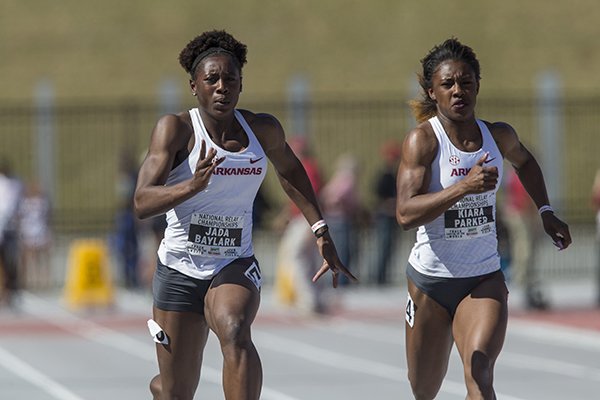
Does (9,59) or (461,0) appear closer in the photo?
(9,59)

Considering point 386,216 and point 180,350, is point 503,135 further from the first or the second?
point 386,216

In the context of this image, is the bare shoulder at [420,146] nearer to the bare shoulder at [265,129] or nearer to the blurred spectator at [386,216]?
the bare shoulder at [265,129]

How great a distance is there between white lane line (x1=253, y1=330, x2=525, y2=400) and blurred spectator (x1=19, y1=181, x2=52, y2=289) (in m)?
8.28

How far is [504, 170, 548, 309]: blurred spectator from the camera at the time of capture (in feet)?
60.1

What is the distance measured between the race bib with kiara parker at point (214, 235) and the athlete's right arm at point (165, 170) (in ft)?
1.06

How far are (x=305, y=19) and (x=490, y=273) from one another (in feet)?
146

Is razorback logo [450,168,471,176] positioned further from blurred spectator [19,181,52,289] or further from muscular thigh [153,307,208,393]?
blurred spectator [19,181,52,289]

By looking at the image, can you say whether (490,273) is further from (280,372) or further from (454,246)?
(280,372)

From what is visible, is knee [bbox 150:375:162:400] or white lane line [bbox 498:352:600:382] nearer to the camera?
knee [bbox 150:375:162:400]

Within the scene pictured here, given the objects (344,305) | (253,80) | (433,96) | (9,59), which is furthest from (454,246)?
(9,59)

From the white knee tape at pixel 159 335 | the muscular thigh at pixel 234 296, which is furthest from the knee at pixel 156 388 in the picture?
the muscular thigh at pixel 234 296

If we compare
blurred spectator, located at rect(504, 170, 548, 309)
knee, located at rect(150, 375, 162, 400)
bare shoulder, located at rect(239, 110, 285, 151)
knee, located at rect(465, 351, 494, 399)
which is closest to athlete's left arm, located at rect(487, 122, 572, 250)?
knee, located at rect(465, 351, 494, 399)

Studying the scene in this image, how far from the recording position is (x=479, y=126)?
800 centimetres

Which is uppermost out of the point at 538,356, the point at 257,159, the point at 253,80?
the point at 253,80
